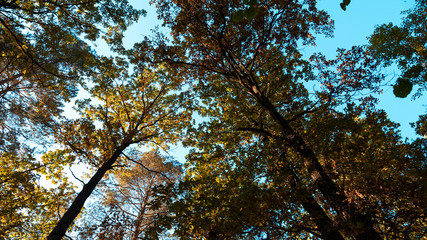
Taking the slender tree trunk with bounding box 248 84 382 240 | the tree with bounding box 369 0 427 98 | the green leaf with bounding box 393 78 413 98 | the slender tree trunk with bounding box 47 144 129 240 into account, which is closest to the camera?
the green leaf with bounding box 393 78 413 98

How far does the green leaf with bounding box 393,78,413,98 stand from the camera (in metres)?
1.36

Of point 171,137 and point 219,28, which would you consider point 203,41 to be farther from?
point 171,137

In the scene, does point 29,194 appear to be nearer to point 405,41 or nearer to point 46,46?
point 46,46

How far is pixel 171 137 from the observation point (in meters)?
12.1

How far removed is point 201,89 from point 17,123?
35.0 ft

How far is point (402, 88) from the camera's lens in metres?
1.38

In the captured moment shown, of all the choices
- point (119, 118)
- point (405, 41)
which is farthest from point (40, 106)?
point (405, 41)

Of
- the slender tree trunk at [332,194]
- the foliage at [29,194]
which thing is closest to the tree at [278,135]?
the slender tree trunk at [332,194]

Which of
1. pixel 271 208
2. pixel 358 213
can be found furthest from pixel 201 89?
pixel 358 213

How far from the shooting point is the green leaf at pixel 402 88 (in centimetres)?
136

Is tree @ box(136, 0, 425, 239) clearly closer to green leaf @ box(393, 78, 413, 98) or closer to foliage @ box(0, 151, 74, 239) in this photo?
green leaf @ box(393, 78, 413, 98)

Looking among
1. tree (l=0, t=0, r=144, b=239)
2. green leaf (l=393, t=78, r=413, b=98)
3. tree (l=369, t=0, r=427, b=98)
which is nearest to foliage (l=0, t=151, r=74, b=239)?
tree (l=0, t=0, r=144, b=239)

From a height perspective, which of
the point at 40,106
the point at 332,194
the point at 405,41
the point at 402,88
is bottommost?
the point at 402,88

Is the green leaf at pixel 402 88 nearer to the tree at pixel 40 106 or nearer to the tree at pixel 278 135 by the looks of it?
the tree at pixel 278 135
